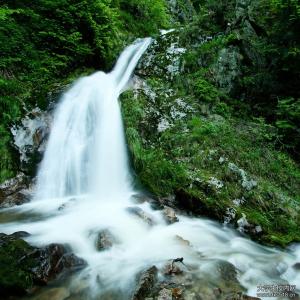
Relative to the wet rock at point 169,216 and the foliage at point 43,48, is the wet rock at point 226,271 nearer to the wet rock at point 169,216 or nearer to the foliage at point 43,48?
the wet rock at point 169,216

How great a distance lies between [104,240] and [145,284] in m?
1.52

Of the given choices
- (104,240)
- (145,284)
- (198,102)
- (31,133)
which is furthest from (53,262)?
(198,102)

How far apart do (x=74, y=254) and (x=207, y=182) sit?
128 inches

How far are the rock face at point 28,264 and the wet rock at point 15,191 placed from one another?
2088mm

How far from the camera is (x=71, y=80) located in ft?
34.9

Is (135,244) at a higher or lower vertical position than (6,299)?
lower

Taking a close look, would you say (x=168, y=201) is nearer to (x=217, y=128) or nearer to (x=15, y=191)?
(x=217, y=128)

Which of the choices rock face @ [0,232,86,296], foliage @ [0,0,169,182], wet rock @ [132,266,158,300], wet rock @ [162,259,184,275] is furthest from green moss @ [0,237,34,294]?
foliage @ [0,0,169,182]

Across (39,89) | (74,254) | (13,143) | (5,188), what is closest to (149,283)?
(74,254)

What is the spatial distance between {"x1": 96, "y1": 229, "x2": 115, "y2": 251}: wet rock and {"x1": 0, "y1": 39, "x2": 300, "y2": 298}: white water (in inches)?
3.4

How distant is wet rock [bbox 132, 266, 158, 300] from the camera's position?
176 inches

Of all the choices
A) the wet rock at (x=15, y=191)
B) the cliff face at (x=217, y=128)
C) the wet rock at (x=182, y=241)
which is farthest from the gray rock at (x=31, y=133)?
the wet rock at (x=182, y=241)

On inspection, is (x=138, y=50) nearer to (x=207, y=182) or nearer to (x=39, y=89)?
(x=39, y=89)

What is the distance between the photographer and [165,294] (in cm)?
439
